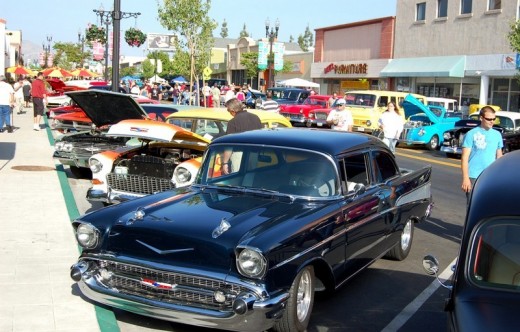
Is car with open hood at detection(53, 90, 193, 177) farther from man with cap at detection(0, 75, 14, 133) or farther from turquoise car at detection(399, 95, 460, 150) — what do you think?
turquoise car at detection(399, 95, 460, 150)

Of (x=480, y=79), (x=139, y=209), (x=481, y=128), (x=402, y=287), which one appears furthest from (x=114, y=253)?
(x=480, y=79)

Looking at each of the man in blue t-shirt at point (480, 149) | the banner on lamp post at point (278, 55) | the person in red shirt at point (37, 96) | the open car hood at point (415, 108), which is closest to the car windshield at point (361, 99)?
the open car hood at point (415, 108)

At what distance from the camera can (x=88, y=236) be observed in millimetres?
5352

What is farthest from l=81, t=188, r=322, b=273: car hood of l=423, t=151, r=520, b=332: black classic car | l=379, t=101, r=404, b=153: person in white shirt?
l=379, t=101, r=404, b=153: person in white shirt

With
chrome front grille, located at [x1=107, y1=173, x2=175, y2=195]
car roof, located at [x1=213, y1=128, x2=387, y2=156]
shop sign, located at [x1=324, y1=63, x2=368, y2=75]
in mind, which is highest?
shop sign, located at [x1=324, y1=63, x2=368, y2=75]

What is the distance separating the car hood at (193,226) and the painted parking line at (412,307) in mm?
1252

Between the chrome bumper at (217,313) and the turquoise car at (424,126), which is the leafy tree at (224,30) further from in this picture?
the chrome bumper at (217,313)

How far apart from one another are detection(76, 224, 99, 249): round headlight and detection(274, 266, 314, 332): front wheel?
1.64 metres

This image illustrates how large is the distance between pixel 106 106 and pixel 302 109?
59.9 ft

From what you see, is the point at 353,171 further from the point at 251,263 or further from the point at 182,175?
the point at 182,175

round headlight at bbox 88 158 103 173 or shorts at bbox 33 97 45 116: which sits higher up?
shorts at bbox 33 97 45 116

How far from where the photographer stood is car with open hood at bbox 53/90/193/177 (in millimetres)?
10992

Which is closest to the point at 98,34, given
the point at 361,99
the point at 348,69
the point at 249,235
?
the point at 348,69

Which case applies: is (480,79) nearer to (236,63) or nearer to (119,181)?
(119,181)
